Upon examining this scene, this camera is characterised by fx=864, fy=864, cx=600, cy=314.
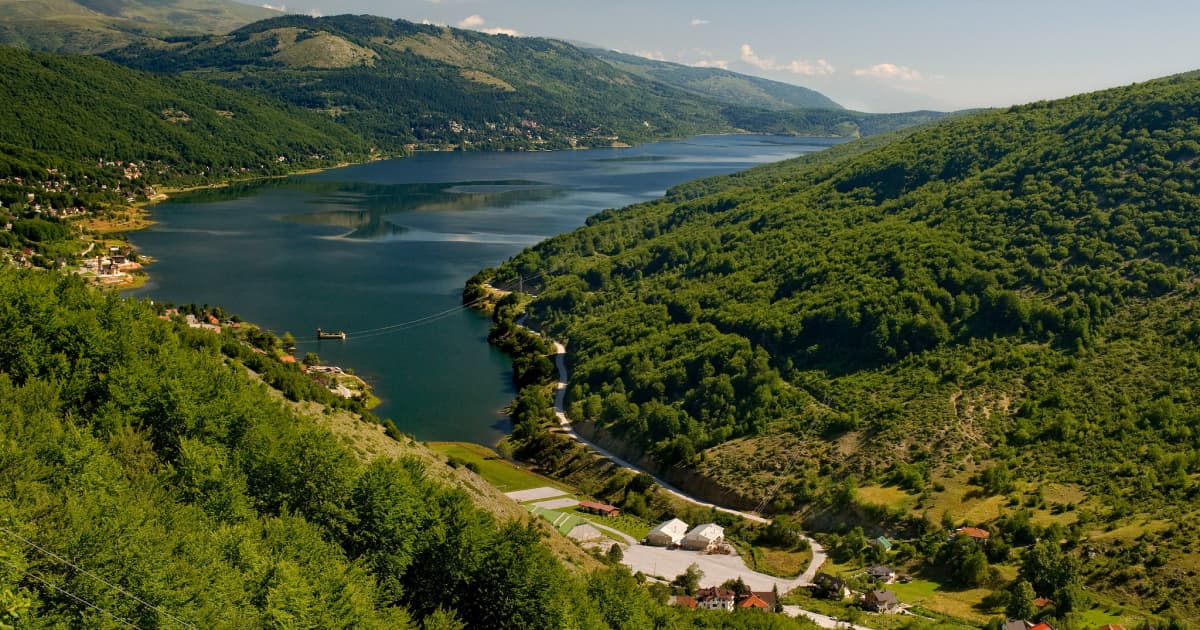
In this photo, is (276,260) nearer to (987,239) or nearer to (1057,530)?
(987,239)

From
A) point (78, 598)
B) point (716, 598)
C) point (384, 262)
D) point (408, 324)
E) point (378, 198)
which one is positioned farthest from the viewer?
point (378, 198)

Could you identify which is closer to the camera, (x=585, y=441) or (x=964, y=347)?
(x=964, y=347)

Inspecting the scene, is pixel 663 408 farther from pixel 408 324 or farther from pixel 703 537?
pixel 408 324

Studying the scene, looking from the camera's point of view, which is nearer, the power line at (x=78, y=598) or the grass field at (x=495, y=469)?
the power line at (x=78, y=598)

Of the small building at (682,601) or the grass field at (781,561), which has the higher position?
the small building at (682,601)

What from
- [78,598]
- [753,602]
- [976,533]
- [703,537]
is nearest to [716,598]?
[753,602]

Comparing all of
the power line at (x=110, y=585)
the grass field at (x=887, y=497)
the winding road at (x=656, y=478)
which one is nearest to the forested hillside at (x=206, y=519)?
the power line at (x=110, y=585)

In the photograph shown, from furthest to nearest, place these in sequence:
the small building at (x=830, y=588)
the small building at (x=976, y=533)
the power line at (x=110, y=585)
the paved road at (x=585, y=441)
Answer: the paved road at (x=585, y=441), the small building at (x=976, y=533), the small building at (x=830, y=588), the power line at (x=110, y=585)

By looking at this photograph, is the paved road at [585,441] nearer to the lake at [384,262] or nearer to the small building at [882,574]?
the lake at [384,262]

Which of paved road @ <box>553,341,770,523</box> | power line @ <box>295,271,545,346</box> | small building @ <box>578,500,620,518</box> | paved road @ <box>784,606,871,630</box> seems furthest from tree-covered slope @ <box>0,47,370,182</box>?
paved road @ <box>784,606,871,630</box>
